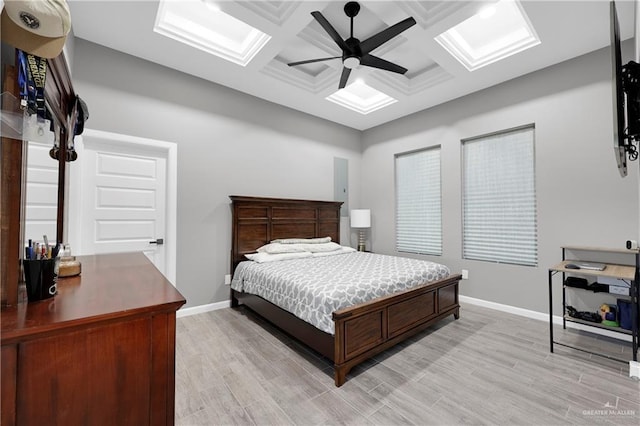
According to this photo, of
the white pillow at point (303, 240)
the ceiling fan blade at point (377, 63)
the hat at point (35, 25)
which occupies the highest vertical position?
the ceiling fan blade at point (377, 63)

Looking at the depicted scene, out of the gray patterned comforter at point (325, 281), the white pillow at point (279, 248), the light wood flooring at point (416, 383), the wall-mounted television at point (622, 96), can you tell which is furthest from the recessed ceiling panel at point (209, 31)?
the light wood flooring at point (416, 383)

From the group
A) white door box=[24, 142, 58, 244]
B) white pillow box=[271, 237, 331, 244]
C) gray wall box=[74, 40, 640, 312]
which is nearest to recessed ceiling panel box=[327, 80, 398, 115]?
gray wall box=[74, 40, 640, 312]

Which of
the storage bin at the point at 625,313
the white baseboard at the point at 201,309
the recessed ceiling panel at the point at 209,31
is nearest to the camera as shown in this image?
the storage bin at the point at 625,313

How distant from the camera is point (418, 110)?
4633mm

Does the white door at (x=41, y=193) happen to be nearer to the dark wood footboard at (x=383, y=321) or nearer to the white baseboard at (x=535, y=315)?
the dark wood footboard at (x=383, y=321)

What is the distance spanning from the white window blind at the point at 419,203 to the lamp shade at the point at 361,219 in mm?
551

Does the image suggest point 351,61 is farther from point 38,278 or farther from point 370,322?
point 38,278

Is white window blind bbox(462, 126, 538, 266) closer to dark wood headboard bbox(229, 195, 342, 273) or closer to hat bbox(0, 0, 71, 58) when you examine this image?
dark wood headboard bbox(229, 195, 342, 273)

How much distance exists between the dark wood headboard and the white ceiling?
1630 millimetres

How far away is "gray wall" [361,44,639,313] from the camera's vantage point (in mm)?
2918

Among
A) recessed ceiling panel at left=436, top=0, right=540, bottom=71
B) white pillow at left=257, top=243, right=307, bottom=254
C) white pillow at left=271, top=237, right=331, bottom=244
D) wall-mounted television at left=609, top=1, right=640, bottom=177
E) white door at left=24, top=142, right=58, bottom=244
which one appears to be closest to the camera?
white door at left=24, top=142, right=58, bottom=244

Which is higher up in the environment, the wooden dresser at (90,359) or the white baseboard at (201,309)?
the wooden dresser at (90,359)

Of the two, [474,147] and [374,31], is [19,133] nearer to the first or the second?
[374,31]

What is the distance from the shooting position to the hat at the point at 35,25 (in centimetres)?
78
